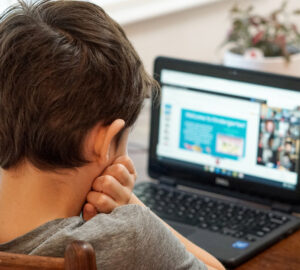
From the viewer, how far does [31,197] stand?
99cm

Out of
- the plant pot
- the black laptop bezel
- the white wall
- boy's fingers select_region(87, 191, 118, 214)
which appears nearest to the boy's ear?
boy's fingers select_region(87, 191, 118, 214)

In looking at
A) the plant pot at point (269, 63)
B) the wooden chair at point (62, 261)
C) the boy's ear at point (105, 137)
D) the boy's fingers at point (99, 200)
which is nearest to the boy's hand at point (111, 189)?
the boy's fingers at point (99, 200)

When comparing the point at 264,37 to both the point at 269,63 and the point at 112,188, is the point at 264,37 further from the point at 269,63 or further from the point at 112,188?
the point at 112,188

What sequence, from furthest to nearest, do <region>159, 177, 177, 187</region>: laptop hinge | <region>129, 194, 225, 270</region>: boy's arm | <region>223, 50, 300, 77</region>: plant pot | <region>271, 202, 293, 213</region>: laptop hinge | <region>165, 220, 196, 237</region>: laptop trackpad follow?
<region>223, 50, 300, 77</region>: plant pot < <region>159, 177, 177, 187</region>: laptop hinge < <region>271, 202, 293, 213</region>: laptop hinge < <region>165, 220, 196, 237</region>: laptop trackpad < <region>129, 194, 225, 270</region>: boy's arm

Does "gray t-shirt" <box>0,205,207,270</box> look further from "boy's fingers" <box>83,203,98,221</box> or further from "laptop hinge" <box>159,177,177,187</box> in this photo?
"laptop hinge" <box>159,177,177,187</box>

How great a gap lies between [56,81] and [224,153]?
2.40ft

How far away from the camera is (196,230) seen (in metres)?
1.44

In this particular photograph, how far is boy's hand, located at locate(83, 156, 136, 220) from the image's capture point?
1.10 m

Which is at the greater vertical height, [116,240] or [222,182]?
[116,240]

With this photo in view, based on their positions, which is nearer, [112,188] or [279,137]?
[112,188]

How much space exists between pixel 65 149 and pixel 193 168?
28.5 inches

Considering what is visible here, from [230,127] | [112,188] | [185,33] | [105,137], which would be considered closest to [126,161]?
[112,188]

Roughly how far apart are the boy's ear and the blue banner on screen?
0.62m

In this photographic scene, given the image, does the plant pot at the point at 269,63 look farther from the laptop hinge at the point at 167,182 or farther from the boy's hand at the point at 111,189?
the boy's hand at the point at 111,189
